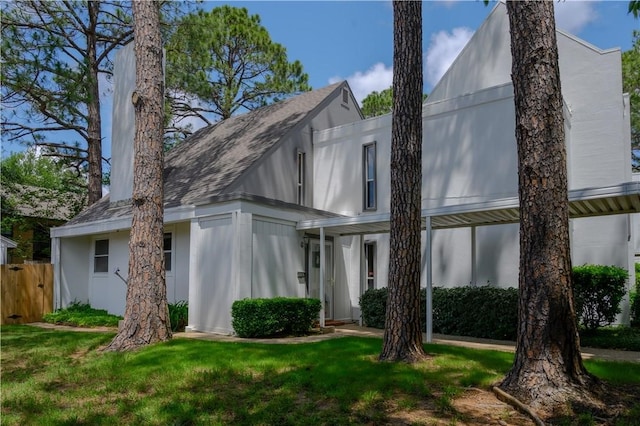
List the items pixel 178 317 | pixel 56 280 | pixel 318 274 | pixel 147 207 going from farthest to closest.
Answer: pixel 56 280, pixel 318 274, pixel 178 317, pixel 147 207

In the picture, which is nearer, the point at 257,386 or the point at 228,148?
the point at 257,386

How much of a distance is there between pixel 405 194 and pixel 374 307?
6.19 meters

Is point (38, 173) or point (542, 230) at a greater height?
point (38, 173)

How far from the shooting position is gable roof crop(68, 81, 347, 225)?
13.3 meters

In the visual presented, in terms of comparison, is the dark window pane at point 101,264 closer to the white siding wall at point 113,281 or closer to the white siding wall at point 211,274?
the white siding wall at point 113,281

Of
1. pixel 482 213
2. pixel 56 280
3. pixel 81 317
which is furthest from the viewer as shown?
pixel 56 280

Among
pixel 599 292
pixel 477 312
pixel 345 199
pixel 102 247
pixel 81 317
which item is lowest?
pixel 81 317

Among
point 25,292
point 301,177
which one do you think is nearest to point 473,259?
point 301,177

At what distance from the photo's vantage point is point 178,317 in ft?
40.1

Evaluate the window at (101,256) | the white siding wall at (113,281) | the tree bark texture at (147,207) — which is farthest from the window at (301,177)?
the window at (101,256)

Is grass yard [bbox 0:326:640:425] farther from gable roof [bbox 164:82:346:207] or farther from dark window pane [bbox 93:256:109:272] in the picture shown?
dark window pane [bbox 93:256:109:272]

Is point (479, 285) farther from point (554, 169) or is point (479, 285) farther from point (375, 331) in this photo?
point (554, 169)

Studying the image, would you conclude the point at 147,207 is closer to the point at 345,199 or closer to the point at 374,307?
the point at 374,307

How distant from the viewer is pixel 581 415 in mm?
4449
